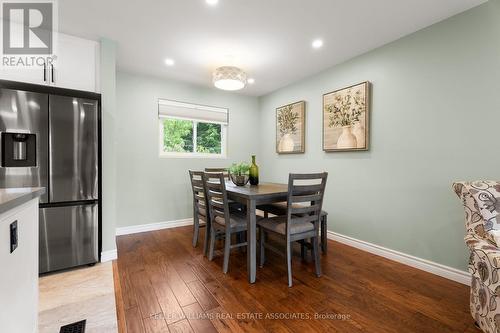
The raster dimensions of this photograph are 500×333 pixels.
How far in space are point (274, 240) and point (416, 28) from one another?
2.97 m

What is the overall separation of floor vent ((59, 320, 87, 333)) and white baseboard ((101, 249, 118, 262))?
1.05m

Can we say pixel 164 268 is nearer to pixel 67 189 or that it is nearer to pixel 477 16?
pixel 67 189

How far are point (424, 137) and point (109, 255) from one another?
3680 millimetres

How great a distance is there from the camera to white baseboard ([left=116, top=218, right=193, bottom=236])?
3432mm

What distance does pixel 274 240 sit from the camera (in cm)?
316

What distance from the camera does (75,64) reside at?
8.22ft

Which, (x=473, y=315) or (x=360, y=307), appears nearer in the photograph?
(x=473, y=315)

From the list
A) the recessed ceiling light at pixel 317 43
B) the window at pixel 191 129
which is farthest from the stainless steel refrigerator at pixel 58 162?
the recessed ceiling light at pixel 317 43

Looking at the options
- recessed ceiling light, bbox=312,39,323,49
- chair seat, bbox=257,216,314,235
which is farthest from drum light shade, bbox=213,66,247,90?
chair seat, bbox=257,216,314,235

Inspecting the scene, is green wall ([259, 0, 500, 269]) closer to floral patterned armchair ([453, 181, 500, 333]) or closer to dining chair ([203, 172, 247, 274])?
floral patterned armchair ([453, 181, 500, 333])

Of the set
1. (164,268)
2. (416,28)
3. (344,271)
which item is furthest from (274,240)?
(416,28)

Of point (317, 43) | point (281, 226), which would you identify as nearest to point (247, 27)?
point (317, 43)

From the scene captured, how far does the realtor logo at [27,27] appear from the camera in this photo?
82.3 inches

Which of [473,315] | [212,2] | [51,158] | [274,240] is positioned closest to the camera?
[473,315]
